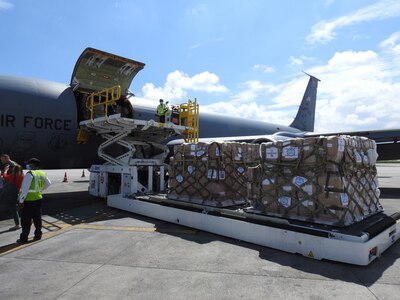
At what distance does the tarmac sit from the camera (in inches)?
146

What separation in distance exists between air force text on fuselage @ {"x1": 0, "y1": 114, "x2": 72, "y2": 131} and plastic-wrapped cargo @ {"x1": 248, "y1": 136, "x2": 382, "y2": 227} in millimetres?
7121

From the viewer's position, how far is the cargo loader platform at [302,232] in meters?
4.62

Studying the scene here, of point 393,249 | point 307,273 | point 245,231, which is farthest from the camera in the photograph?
point 245,231

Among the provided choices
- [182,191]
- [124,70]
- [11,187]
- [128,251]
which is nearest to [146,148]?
[124,70]

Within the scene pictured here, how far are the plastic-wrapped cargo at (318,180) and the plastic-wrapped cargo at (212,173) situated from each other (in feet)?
4.06

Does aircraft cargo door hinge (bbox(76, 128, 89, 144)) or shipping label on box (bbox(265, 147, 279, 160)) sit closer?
shipping label on box (bbox(265, 147, 279, 160))

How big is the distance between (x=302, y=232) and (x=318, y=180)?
985 millimetres

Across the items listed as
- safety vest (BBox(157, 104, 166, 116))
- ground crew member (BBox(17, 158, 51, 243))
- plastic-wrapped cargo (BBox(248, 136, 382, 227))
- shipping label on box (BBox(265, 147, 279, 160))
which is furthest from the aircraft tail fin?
ground crew member (BBox(17, 158, 51, 243))

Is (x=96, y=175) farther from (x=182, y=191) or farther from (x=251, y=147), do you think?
(x=251, y=147)

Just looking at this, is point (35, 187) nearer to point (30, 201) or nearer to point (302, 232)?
point (30, 201)

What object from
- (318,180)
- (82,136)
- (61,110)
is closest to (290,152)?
(318,180)

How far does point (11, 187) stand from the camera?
752 cm

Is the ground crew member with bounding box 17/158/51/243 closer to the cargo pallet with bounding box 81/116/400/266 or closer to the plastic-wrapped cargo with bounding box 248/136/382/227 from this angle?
the cargo pallet with bounding box 81/116/400/266

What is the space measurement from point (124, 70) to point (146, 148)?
123 inches
